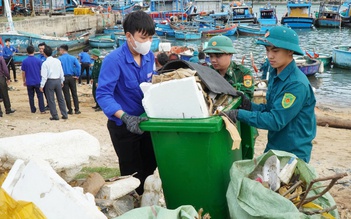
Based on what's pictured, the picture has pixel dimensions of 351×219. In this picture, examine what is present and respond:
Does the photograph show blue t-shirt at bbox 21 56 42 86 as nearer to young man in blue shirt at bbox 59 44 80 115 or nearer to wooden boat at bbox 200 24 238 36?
young man in blue shirt at bbox 59 44 80 115

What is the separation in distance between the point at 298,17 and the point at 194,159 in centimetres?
4217

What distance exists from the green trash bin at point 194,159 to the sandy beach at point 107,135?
156 centimetres

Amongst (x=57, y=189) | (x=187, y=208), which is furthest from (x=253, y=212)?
(x=57, y=189)

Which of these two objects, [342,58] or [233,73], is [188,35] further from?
[233,73]

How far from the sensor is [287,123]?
313 centimetres

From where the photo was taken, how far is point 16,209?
244cm

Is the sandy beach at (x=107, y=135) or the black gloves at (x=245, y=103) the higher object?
the black gloves at (x=245, y=103)

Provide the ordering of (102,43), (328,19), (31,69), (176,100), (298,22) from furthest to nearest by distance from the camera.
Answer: (328,19), (298,22), (102,43), (31,69), (176,100)

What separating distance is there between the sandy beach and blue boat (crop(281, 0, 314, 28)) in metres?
30.4

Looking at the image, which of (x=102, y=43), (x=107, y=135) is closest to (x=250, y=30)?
(x=102, y=43)

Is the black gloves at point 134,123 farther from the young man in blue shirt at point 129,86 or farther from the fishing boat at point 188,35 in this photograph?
the fishing boat at point 188,35

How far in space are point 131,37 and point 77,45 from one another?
90.6 ft

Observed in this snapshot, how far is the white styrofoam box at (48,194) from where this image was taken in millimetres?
2406

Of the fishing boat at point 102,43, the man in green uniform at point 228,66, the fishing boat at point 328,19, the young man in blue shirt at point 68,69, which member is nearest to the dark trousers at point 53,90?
the young man in blue shirt at point 68,69
